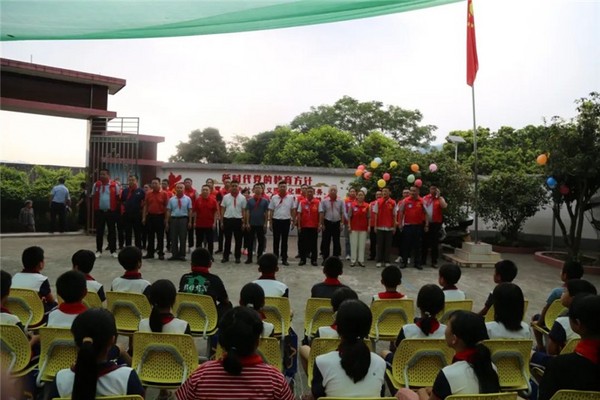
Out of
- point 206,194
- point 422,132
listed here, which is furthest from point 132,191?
point 422,132

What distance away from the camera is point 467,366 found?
2.11 m

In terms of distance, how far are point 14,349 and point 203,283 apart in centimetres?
144

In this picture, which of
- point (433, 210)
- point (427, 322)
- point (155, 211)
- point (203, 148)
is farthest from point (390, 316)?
point (203, 148)

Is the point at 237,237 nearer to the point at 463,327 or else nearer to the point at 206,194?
the point at 206,194

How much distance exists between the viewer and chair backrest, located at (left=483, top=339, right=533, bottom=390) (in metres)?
2.55

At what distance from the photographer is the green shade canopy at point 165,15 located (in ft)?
9.50

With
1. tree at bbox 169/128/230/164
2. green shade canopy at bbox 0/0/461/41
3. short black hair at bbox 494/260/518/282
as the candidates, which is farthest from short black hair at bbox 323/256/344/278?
→ tree at bbox 169/128/230/164

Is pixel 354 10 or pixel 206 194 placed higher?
pixel 354 10

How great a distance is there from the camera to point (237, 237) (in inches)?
328

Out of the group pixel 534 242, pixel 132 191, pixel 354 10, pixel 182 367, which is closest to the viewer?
pixel 182 367

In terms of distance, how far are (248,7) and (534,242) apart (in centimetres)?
1145

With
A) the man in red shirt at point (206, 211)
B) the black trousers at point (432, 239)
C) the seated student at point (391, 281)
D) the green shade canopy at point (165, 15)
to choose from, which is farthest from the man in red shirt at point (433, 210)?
the seated student at point (391, 281)

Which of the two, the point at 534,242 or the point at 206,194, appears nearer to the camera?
the point at 206,194

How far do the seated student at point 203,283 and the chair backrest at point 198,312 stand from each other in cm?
31
